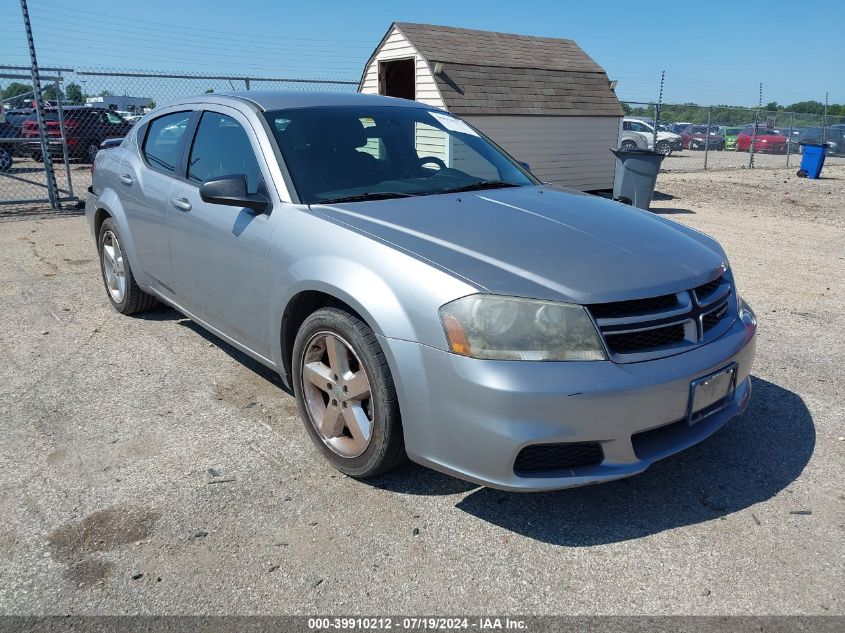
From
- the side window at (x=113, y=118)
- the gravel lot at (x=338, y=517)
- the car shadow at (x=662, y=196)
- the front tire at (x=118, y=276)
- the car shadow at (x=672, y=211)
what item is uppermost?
the side window at (x=113, y=118)

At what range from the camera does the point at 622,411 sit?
2480 mm

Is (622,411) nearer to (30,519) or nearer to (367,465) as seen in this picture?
(367,465)

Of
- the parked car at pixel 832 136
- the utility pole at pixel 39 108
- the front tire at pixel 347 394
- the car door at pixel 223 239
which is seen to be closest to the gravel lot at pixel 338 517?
the front tire at pixel 347 394

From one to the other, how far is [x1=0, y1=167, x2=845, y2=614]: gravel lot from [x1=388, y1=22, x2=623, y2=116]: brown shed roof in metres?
8.31

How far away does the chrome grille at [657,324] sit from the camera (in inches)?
100

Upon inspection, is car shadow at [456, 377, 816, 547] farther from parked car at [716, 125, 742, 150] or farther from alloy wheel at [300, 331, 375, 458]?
parked car at [716, 125, 742, 150]

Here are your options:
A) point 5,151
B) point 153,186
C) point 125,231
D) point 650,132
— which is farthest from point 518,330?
point 650,132

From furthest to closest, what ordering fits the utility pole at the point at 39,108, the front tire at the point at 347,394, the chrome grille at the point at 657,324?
the utility pole at the point at 39,108 < the front tire at the point at 347,394 < the chrome grille at the point at 657,324

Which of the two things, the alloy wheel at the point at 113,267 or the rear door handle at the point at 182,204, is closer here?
the rear door handle at the point at 182,204

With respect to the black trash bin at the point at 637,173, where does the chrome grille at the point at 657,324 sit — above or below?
above

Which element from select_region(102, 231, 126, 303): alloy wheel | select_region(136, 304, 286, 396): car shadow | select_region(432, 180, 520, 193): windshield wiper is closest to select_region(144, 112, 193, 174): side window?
select_region(102, 231, 126, 303): alloy wheel

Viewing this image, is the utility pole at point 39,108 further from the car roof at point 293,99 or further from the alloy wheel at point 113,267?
the car roof at point 293,99

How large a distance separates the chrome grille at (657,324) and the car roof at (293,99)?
222 cm

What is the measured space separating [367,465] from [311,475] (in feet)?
1.21
